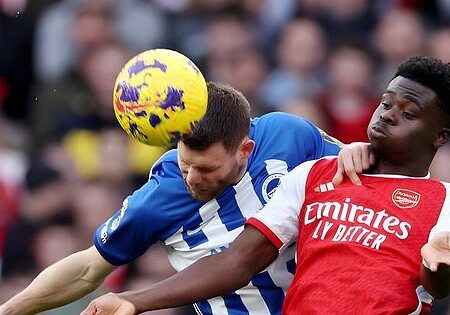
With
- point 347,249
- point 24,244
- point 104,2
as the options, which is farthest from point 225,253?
→ point 104,2

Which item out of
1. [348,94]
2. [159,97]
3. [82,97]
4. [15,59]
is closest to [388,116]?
[159,97]

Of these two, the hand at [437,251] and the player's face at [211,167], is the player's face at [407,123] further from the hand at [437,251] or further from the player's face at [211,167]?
the player's face at [211,167]

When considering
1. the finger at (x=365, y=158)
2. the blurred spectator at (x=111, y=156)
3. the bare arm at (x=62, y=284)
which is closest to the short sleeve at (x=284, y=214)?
the finger at (x=365, y=158)

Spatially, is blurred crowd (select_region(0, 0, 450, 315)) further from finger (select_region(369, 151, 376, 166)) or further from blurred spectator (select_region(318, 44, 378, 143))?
finger (select_region(369, 151, 376, 166))

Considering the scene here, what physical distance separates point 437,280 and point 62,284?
2.17 meters

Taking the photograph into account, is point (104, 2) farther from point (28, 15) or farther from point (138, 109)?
point (138, 109)

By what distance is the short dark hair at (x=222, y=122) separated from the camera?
550 centimetres

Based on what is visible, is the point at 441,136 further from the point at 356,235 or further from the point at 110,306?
the point at 110,306

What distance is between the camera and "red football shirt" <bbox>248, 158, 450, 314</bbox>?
494 cm

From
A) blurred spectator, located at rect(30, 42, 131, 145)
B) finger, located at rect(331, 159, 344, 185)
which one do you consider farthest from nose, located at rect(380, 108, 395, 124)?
blurred spectator, located at rect(30, 42, 131, 145)

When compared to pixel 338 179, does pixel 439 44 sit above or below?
below

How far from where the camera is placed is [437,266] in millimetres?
4617

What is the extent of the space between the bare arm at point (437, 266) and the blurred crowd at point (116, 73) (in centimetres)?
393

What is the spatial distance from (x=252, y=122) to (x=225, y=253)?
1024 mm
